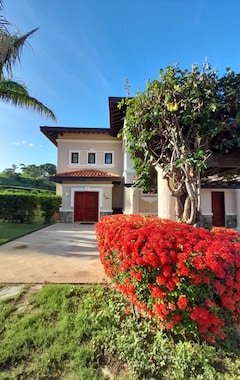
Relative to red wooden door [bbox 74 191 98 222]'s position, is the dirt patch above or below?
below

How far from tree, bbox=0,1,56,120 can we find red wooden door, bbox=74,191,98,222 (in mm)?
6960

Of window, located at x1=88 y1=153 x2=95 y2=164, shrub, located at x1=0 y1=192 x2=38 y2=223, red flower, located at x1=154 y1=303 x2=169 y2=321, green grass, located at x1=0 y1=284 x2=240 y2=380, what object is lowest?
green grass, located at x1=0 y1=284 x2=240 y2=380

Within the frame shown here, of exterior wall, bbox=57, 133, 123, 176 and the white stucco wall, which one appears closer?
the white stucco wall

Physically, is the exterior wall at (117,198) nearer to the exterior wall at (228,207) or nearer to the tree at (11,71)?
the exterior wall at (228,207)

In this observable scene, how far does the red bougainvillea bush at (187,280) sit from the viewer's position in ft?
6.50

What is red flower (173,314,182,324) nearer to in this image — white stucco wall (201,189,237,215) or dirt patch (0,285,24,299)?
dirt patch (0,285,24,299)

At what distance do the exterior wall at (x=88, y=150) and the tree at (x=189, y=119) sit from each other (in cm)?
1255

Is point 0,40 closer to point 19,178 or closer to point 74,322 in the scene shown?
point 74,322

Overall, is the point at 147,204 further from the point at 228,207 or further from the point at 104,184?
the point at 228,207

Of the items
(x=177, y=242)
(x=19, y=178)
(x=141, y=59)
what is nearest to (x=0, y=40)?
(x=141, y=59)

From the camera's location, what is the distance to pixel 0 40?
7.16 m

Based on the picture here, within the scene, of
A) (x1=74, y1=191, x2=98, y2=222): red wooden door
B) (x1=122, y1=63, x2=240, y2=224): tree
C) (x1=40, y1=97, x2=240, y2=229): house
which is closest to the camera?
(x1=122, y1=63, x2=240, y2=224): tree

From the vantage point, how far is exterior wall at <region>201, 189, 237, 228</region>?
1365 cm

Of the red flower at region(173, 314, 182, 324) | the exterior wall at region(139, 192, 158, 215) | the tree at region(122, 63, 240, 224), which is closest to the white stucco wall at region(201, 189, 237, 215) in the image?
the exterior wall at region(139, 192, 158, 215)
